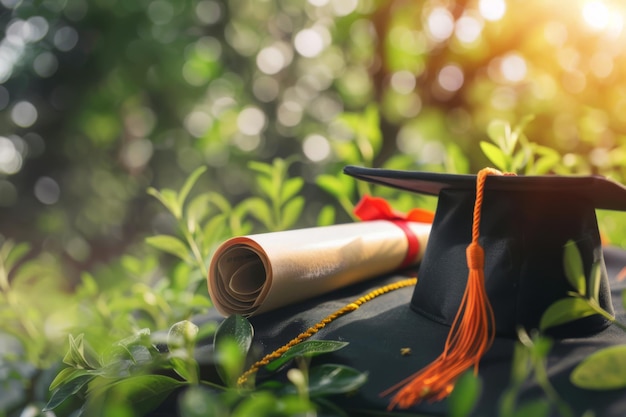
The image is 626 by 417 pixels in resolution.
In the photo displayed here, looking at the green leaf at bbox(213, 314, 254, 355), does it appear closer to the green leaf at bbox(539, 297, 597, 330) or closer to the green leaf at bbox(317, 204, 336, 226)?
the green leaf at bbox(539, 297, 597, 330)

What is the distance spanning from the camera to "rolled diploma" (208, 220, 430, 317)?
0.69 metres

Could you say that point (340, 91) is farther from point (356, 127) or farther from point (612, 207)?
point (612, 207)

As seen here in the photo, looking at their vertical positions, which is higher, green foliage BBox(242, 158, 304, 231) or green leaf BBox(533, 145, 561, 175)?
green leaf BBox(533, 145, 561, 175)

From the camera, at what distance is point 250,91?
2.76 meters

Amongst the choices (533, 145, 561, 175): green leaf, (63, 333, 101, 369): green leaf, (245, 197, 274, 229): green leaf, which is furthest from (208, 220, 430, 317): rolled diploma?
(533, 145, 561, 175): green leaf

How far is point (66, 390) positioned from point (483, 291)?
45 centimetres

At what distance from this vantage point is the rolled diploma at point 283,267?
686 millimetres

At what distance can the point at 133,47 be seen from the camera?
235 cm

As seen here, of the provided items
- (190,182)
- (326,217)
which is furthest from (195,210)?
(326,217)

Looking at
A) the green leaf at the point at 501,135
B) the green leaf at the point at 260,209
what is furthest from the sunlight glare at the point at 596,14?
the green leaf at the point at 260,209

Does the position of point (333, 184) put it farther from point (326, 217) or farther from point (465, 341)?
point (465, 341)

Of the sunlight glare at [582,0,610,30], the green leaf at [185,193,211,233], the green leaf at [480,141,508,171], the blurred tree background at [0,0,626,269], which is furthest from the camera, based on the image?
the blurred tree background at [0,0,626,269]

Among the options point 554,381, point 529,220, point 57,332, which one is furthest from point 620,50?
point 57,332

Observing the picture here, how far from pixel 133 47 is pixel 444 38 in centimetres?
124
